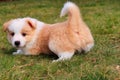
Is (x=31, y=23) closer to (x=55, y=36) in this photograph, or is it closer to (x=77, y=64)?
(x=55, y=36)

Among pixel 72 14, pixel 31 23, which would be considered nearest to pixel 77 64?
pixel 72 14

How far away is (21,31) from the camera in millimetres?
5305

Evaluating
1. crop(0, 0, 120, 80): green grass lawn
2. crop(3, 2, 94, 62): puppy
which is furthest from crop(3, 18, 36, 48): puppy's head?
crop(0, 0, 120, 80): green grass lawn

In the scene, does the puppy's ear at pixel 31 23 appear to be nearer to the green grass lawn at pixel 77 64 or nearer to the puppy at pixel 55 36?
the puppy at pixel 55 36

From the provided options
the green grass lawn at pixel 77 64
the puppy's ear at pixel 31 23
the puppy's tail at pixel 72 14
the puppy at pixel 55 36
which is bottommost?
the green grass lawn at pixel 77 64

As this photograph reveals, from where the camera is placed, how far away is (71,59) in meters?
5.16

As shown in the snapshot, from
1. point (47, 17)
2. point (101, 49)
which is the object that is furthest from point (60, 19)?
point (101, 49)

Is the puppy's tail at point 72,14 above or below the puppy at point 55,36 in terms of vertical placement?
above

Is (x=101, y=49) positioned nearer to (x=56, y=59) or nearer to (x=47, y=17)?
(x=56, y=59)

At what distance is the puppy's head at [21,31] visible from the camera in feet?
17.4

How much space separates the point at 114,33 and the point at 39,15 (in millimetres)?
3748

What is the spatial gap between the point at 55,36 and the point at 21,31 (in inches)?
18.6

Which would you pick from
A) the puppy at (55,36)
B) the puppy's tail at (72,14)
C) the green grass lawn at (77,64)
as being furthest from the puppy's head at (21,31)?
the puppy's tail at (72,14)

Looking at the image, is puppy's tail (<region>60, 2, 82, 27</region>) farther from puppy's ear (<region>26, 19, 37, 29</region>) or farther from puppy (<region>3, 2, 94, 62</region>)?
puppy's ear (<region>26, 19, 37, 29</region>)
